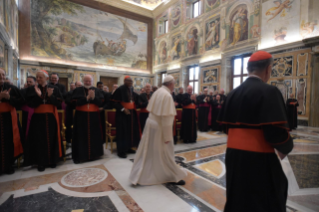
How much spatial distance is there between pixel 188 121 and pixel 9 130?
15.4 feet

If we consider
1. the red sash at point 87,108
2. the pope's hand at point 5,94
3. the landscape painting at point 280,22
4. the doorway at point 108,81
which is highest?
the landscape painting at point 280,22

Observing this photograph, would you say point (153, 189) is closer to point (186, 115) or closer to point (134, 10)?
point (186, 115)

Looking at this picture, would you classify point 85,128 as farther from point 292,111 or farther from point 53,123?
point 292,111

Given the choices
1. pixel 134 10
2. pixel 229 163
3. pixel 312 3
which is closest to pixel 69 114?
pixel 229 163

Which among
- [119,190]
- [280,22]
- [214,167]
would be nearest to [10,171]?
[119,190]

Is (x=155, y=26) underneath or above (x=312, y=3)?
above

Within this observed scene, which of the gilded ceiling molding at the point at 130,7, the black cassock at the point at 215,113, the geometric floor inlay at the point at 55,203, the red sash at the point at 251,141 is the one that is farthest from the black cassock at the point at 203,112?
the gilded ceiling molding at the point at 130,7

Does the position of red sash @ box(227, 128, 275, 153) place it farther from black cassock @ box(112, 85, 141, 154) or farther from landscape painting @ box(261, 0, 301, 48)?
landscape painting @ box(261, 0, 301, 48)

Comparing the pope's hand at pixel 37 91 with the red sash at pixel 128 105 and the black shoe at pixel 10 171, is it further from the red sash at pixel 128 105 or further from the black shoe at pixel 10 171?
the red sash at pixel 128 105

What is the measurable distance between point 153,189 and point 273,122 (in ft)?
6.87

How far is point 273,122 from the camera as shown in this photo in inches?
50.0

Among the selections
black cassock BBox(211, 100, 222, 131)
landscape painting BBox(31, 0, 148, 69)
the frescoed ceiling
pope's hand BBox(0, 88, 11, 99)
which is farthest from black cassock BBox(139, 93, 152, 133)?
the frescoed ceiling

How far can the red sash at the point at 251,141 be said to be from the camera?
1.41 m

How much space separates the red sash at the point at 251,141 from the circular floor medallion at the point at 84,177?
8.21 ft
